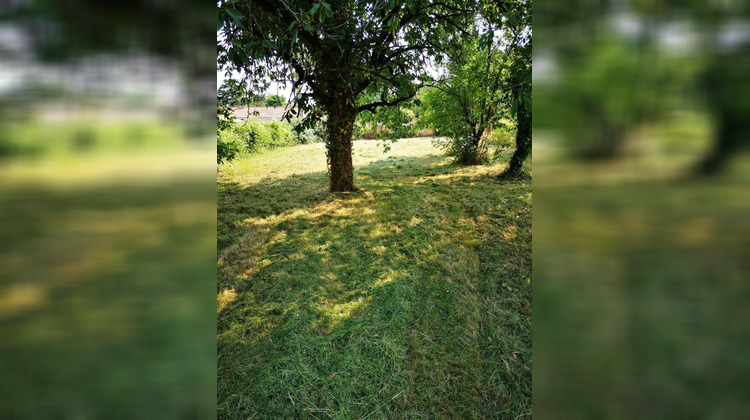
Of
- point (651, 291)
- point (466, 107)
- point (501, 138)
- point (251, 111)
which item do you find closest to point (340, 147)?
point (251, 111)

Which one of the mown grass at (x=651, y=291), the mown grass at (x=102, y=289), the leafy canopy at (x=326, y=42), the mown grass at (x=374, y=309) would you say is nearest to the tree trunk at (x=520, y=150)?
the mown grass at (x=374, y=309)

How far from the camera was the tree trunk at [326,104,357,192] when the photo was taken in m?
6.53

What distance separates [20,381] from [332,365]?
2.19 m

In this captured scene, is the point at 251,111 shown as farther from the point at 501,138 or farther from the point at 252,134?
the point at 501,138

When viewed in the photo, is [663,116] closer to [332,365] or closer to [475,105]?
[332,365]

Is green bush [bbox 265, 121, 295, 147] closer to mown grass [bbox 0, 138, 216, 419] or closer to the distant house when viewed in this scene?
the distant house

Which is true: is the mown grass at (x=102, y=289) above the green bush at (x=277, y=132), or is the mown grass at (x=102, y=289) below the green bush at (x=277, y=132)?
below

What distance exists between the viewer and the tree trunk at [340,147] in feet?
21.4

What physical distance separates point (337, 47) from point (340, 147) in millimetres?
2531

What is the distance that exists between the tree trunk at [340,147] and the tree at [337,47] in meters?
0.02

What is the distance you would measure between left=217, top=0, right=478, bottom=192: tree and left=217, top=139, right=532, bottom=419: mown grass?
2016 mm

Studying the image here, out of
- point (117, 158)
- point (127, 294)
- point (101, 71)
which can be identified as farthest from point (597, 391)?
point (101, 71)

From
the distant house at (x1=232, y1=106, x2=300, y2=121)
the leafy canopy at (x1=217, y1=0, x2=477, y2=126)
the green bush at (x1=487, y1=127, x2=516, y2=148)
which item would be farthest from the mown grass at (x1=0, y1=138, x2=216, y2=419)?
the green bush at (x1=487, y1=127, x2=516, y2=148)

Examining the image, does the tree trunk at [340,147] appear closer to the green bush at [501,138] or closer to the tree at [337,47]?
the tree at [337,47]
